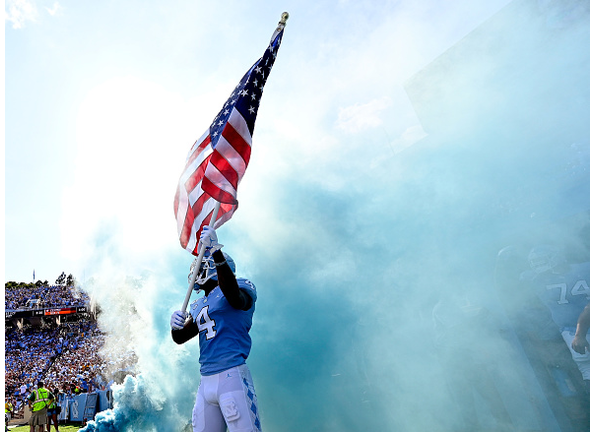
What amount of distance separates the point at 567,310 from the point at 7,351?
25.7 m

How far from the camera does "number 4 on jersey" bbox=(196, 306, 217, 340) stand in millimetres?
2535

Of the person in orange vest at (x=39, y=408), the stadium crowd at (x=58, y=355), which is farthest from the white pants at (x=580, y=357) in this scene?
the stadium crowd at (x=58, y=355)

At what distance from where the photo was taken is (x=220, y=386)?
233 centimetres

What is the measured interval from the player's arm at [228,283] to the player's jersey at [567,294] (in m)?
4.09

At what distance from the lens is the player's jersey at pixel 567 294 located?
4.32m

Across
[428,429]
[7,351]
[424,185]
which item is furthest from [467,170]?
[7,351]

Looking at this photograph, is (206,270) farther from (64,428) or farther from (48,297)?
(48,297)

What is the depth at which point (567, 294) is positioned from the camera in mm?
4410

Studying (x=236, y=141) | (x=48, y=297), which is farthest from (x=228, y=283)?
(x=48, y=297)

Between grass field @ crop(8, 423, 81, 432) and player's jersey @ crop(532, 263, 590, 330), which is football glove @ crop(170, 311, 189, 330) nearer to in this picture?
player's jersey @ crop(532, 263, 590, 330)

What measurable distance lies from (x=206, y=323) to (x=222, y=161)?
4.24 feet

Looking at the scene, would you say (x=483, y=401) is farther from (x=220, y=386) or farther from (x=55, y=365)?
(x=55, y=365)

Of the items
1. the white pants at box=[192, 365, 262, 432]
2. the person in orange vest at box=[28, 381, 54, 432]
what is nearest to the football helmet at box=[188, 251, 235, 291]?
the white pants at box=[192, 365, 262, 432]

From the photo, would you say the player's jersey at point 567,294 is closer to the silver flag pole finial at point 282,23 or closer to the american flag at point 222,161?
the american flag at point 222,161
